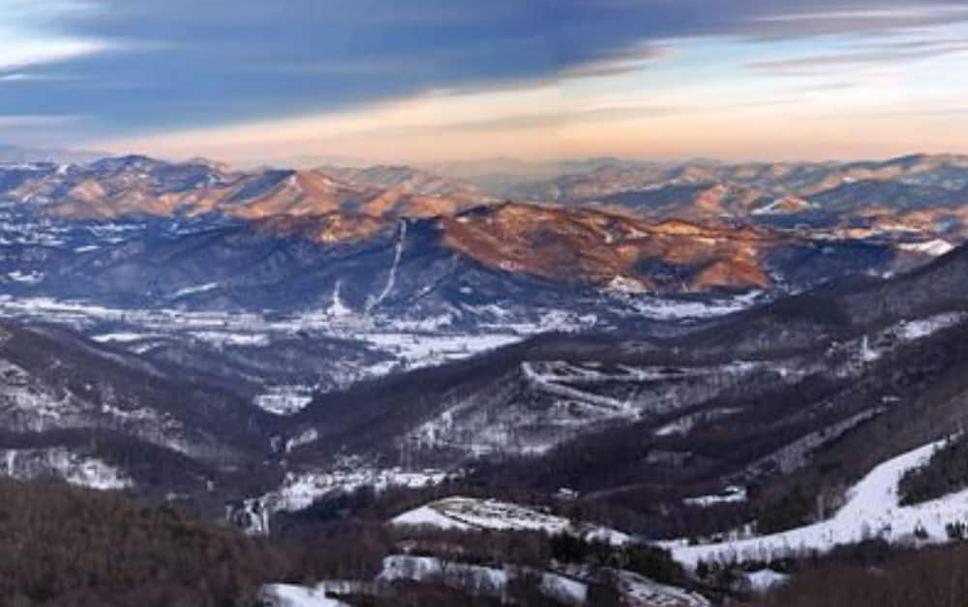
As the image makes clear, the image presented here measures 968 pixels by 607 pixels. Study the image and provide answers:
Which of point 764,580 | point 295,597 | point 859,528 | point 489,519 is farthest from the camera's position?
point 489,519

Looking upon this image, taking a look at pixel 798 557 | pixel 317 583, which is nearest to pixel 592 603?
pixel 317 583

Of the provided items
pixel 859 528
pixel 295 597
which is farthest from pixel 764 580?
pixel 295 597

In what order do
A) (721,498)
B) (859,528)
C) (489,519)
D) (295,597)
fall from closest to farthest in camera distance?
(295,597) < (859,528) < (489,519) < (721,498)

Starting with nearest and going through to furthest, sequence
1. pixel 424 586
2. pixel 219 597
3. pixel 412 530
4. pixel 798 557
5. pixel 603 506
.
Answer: pixel 219 597, pixel 424 586, pixel 798 557, pixel 412 530, pixel 603 506

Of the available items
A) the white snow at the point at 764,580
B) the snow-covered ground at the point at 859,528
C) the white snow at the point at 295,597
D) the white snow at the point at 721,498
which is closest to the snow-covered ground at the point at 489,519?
the snow-covered ground at the point at 859,528

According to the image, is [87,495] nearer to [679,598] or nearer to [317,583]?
[317,583]

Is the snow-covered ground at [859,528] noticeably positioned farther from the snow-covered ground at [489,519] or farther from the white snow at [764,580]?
the snow-covered ground at [489,519]

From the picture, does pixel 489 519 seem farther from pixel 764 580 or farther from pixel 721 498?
pixel 764 580
